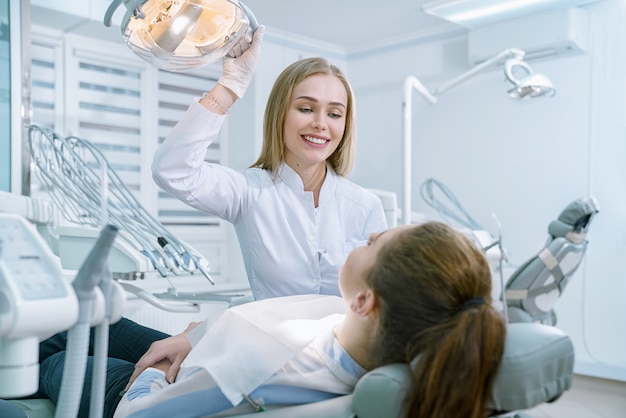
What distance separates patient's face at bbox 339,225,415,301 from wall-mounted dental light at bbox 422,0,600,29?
7.52 feet

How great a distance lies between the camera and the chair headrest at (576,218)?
199cm

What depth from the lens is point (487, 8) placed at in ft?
10.2

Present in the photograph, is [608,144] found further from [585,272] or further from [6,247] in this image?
[6,247]

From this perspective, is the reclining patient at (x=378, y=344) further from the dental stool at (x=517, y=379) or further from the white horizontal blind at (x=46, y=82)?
Answer: the white horizontal blind at (x=46, y=82)

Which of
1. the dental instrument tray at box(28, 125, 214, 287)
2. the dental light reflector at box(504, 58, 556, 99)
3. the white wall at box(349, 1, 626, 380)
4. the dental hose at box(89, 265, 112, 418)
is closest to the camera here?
the dental hose at box(89, 265, 112, 418)

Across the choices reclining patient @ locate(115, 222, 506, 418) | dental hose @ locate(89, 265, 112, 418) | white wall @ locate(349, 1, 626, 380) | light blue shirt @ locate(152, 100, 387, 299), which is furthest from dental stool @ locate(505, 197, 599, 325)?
dental hose @ locate(89, 265, 112, 418)

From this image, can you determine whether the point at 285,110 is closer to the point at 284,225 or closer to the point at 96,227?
the point at 284,225

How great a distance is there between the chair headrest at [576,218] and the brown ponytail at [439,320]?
1183 mm

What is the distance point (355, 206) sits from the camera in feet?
5.18

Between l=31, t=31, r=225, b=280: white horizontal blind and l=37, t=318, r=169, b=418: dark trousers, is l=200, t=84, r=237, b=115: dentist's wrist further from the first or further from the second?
l=31, t=31, r=225, b=280: white horizontal blind

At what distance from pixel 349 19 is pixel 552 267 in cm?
209

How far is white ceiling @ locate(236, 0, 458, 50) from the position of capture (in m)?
3.30

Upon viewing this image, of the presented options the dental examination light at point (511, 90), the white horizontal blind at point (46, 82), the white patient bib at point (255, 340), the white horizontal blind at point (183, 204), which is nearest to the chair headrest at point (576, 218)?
the dental examination light at point (511, 90)

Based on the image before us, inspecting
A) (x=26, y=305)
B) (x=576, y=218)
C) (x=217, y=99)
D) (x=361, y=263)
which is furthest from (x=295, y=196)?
(x=576, y=218)
